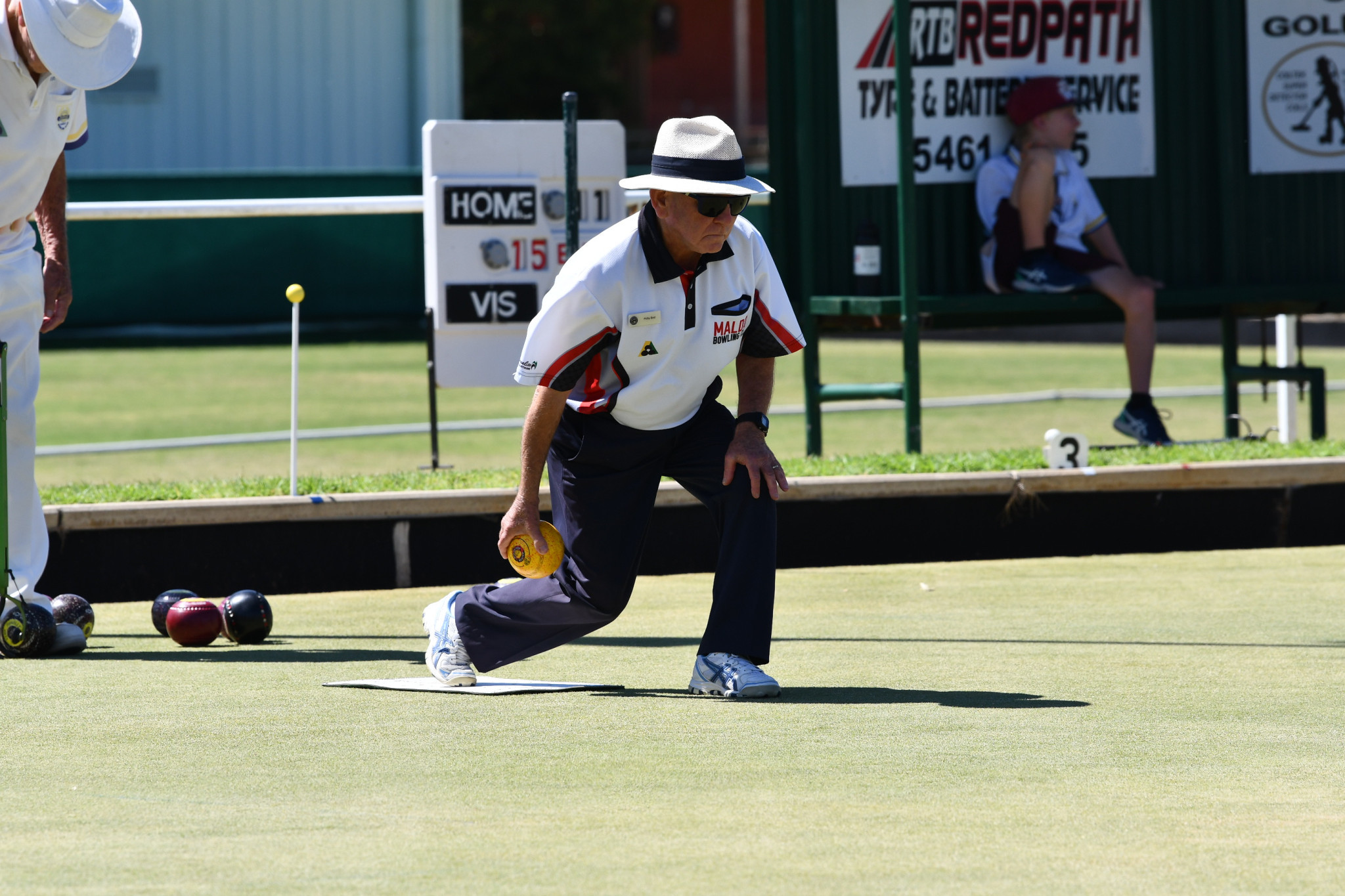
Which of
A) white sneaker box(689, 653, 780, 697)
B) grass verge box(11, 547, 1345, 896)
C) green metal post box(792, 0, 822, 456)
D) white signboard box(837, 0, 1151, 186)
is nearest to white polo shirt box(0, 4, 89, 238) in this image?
grass verge box(11, 547, 1345, 896)

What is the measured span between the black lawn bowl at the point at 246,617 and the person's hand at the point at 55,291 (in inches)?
37.7

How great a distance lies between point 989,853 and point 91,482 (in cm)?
675

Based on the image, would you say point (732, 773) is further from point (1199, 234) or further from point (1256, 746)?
point (1199, 234)

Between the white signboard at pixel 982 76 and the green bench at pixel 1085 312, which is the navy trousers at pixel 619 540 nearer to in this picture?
the green bench at pixel 1085 312

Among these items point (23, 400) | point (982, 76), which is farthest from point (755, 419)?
point (982, 76)

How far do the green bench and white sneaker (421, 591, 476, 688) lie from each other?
3.52 meters

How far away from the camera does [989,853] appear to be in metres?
3.41

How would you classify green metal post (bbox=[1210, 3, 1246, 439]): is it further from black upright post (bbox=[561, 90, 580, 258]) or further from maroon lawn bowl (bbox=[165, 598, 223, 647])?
maroon lawn bowl (bbox=[165, 598, 223, 647])

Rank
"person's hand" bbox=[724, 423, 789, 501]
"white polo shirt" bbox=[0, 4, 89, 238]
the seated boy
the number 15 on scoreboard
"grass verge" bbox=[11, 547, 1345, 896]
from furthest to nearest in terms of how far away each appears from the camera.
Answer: the seated boy
the number 15 on scoreboard
"white polo shirt" bbox=[0, 4, 89, 238]
"person's hand" bbox=[724, 423, 789, 501]
"grass verge" bbox=[11, 547, 1345, 896]

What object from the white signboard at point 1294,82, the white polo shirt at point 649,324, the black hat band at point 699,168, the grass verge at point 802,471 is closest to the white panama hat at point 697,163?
the black hat band at point 699,168

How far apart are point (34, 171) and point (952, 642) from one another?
2828 millimetres

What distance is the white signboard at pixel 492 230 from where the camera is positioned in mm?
8344

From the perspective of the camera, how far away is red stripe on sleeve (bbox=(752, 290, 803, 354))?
200 inches

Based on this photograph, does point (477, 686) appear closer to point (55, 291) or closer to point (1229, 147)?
point (55, 291)
